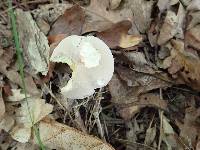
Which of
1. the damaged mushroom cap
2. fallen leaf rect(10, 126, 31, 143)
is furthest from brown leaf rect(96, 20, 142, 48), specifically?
fallen leaf rect(10, 126, 31, 143)

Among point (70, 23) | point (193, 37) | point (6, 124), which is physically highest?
point (70, 23)

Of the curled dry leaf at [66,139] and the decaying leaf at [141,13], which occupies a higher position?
the decaying leaf at [141,13]

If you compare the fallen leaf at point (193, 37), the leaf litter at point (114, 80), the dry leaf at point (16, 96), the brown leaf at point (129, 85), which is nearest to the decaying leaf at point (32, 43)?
the leaf litter at point (114, 80)

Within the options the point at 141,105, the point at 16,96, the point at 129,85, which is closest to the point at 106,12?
the point at 129,85

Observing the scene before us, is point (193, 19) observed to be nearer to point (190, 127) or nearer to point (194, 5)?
point (194, 5)

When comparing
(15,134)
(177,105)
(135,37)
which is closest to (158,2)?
(135,37)

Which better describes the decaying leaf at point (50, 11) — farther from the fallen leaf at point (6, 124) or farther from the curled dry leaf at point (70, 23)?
the fallen leaf at point (6, 124)
